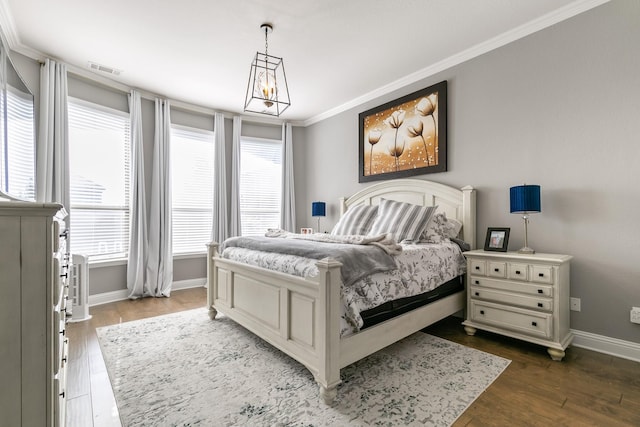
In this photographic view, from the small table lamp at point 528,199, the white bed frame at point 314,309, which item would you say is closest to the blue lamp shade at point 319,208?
the white bed frame at point 314,309

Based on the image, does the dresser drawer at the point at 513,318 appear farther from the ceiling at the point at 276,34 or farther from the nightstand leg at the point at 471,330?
the ceiling at the point at 276,34

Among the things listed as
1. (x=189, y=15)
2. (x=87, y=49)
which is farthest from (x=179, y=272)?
(x=189, y=15)

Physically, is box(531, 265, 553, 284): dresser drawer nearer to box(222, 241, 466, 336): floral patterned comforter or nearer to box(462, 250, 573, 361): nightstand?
box(462, 250, 573, 361): nightstand

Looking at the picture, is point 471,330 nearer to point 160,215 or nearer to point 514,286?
point 514,286

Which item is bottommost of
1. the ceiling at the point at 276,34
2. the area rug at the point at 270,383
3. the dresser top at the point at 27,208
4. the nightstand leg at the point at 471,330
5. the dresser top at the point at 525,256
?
the area rug at the point at 270,383

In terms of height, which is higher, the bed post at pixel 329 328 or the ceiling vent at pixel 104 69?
the ceiling vent at pixel 104 69

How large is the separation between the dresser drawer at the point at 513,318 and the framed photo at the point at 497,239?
50 centimetres

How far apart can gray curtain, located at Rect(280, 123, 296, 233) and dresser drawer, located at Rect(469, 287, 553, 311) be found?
10.8ft

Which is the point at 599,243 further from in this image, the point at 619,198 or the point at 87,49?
the point at 87,49

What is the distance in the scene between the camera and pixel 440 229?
2977 millimetres

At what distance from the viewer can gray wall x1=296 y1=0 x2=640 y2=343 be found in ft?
7.37

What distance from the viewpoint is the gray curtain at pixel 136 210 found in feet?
12.8

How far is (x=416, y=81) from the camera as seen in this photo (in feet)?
11.8

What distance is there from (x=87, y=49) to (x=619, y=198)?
498 cm
